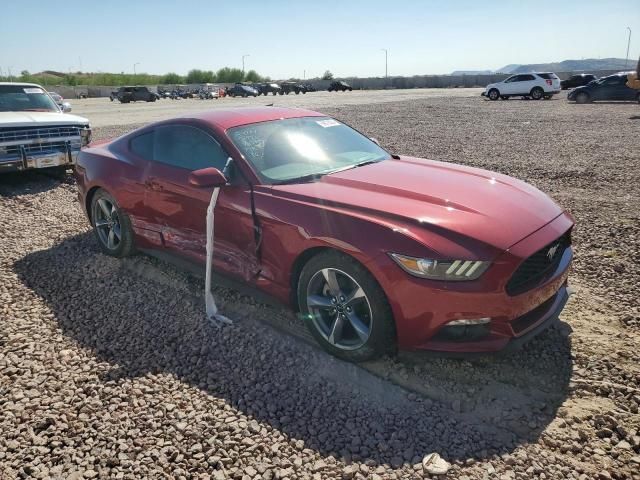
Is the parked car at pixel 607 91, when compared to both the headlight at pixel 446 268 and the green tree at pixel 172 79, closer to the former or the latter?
the headlight at pixel 446 268

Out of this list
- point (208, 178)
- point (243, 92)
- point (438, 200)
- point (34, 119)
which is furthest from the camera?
point (243, 92)

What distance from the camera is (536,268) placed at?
3016mm

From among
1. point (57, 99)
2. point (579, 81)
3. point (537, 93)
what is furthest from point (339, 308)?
point (579, 81)

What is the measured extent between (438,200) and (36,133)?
718 centimetres

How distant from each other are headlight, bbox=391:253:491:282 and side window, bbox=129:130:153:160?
2826 millimetres

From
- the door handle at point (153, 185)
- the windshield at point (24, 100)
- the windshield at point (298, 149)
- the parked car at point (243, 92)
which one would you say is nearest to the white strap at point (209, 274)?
the windshield at point (298, 149)

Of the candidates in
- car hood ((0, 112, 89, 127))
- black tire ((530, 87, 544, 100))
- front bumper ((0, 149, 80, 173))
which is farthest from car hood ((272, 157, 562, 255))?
black tire ((530, 87, 544, 100))

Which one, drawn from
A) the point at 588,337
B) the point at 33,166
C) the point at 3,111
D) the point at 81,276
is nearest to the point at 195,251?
the point at 81,276

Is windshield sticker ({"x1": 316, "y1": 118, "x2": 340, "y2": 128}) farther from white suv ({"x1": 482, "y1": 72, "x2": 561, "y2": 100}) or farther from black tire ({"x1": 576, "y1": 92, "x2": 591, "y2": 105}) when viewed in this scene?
white suv ({"x1": 482, "y1": 72, "x2": 561, "y2": 100})

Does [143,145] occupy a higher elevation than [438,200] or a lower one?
higher

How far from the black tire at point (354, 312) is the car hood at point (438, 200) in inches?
13.4

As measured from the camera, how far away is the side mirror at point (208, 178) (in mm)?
3527

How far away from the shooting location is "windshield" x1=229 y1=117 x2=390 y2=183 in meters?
3.81

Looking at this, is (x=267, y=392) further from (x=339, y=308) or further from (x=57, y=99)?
(x=57, y=99)
